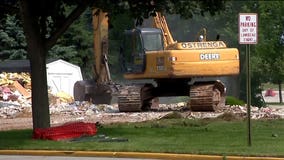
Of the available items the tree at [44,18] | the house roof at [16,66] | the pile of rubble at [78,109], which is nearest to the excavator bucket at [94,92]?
the pile of rubble at [78,109]

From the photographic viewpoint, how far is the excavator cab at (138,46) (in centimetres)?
3045

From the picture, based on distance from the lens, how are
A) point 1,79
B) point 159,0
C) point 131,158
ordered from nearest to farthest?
1. point 131,158
2. point 159,0
3. point 1,79

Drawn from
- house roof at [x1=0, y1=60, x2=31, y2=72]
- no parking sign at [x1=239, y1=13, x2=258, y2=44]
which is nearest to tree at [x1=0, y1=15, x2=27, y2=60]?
house roof at [x1=0, y1=60, x2=31, y2=72]

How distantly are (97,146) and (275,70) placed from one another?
2977 centimetres

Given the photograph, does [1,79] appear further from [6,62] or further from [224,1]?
[224,1]

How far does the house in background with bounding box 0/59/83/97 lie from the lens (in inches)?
1980

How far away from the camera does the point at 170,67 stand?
95.1 feet

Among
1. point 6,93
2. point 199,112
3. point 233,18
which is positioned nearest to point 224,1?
point 199,112

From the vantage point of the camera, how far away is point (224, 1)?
19.1 m

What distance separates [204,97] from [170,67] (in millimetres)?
1903

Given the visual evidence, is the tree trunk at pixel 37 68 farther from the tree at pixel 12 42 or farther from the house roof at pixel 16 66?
the tree at pixel 12 42

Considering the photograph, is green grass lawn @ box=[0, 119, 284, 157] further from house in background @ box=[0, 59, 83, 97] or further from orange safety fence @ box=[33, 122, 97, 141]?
house in background @ box=[0, 59, 83, 97]

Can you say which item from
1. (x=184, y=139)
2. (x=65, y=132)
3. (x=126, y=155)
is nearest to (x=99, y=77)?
(x=65, y=132)

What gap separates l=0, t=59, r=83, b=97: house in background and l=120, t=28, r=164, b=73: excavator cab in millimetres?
18706
